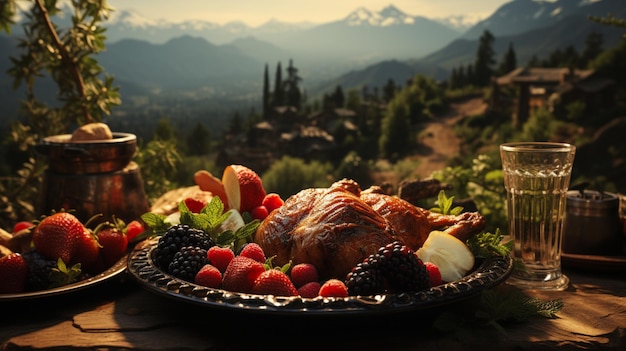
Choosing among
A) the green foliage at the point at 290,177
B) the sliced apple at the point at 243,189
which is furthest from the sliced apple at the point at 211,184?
the green foliage at the point at 290,177

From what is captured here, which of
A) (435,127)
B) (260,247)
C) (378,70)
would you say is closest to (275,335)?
(260,247)

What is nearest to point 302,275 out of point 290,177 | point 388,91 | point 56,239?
point 56,239

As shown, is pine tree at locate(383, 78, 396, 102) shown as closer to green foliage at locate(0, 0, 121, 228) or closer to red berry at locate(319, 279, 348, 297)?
green foliage at locate(0, 0, 121, 228)

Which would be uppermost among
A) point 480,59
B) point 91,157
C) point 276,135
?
point 480,59

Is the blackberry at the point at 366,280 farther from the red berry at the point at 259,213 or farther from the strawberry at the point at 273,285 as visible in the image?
the red berry at the point at 259,213

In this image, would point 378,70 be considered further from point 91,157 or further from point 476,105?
point 91,157

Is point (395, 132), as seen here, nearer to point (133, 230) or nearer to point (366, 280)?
point (133, 230)

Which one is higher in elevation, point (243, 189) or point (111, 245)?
point (243, 189)

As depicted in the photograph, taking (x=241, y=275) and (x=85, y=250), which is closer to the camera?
(x=241, y=275)
